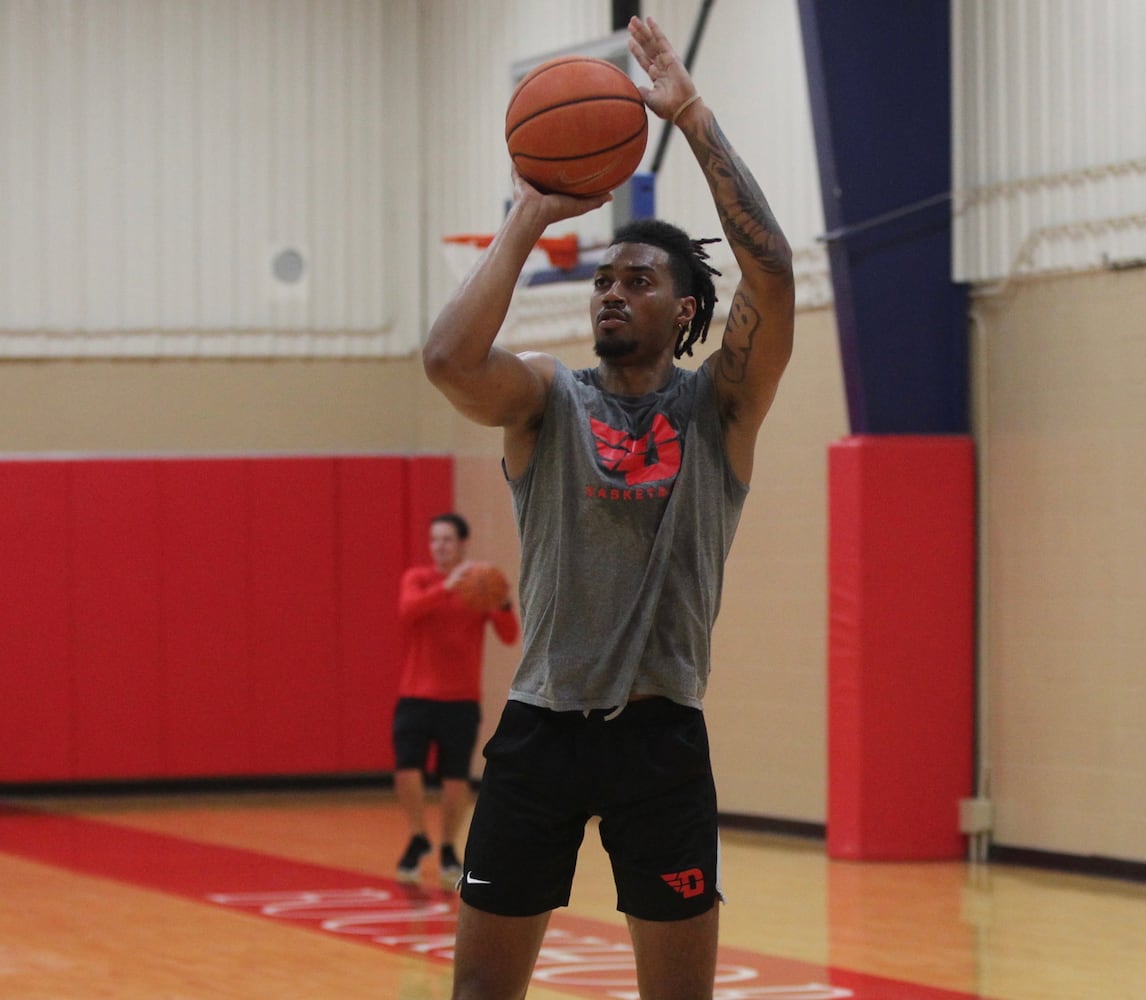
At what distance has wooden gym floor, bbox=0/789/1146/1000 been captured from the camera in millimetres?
6852

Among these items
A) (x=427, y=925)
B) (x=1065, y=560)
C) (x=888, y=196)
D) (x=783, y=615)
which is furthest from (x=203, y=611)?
(x=1065, y=560)

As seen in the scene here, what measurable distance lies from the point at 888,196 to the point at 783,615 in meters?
2.55

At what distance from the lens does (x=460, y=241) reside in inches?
440

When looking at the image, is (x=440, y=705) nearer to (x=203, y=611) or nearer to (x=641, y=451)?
(x=203, y=611)

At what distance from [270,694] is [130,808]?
1295mm

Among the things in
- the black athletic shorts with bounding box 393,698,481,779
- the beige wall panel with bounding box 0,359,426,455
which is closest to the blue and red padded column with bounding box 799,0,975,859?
the black athletic shorts with bounding box 393,698,481,779

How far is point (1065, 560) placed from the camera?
976 cm

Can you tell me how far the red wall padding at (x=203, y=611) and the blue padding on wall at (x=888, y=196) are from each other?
4702 mm

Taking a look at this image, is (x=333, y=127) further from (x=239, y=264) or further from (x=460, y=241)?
(x=460, y=241)

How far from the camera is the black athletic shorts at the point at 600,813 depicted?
12.3ft

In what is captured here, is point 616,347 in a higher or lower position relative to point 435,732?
higher

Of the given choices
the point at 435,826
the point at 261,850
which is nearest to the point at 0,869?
the point at 261,850

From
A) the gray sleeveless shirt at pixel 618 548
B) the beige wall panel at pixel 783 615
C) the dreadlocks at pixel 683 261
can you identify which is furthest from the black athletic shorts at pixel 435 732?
the gray sleeveless shirt at pixel 618 548

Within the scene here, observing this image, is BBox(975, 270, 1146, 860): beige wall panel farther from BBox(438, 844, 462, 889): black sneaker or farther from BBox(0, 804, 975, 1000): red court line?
BBox(438, 844, 462, 889): black sneaker
